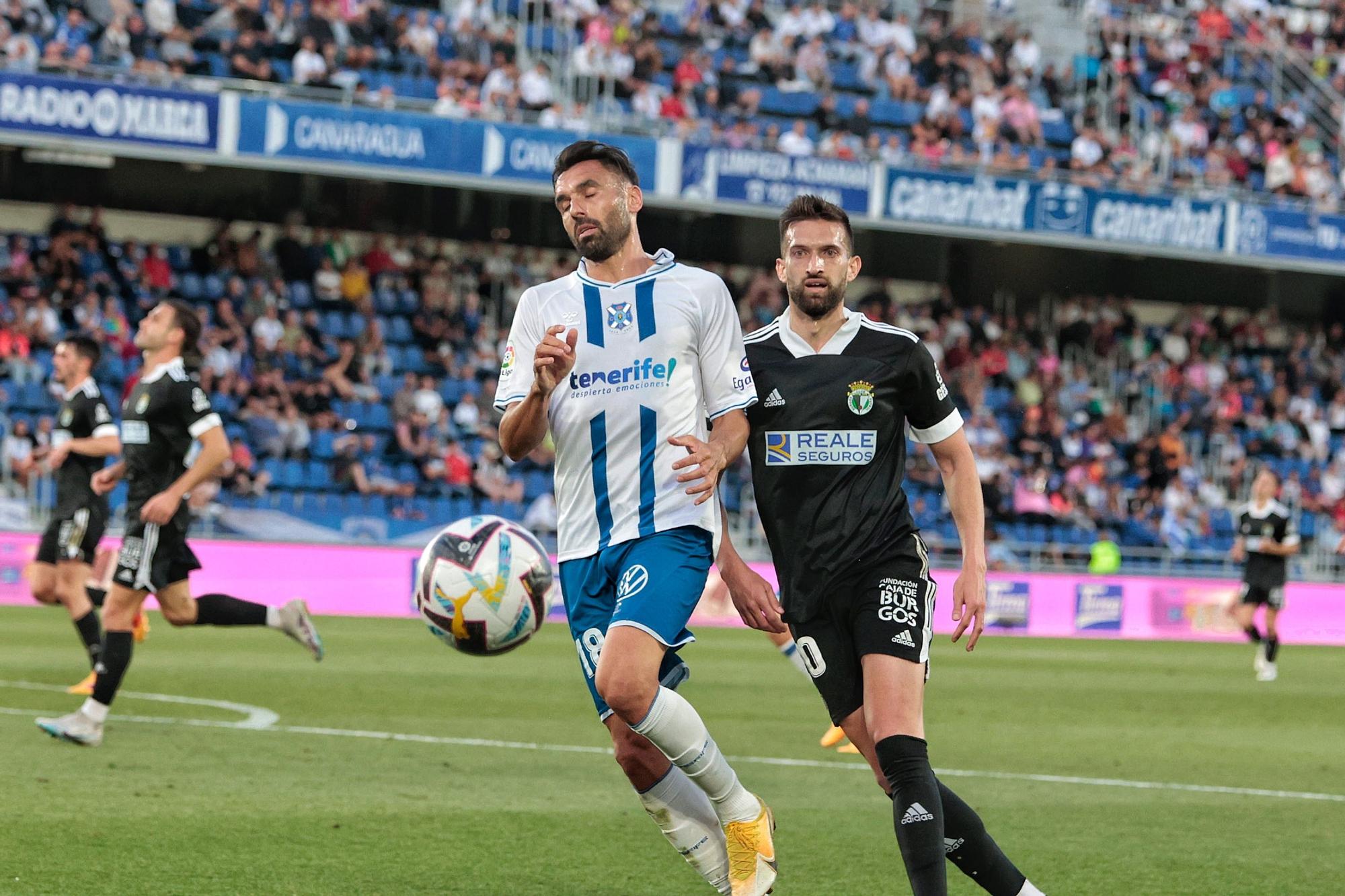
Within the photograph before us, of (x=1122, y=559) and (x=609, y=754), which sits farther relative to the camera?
(x=1122, y=559)

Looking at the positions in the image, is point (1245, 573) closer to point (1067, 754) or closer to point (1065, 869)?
point (1067, 754)

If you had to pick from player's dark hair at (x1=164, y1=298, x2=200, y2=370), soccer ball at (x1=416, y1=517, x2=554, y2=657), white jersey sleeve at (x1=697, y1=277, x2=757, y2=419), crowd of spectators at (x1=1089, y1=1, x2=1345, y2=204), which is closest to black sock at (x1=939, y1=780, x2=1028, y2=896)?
white jersey sleeve at (x1=697, y1=277, x2=757, y2=419)

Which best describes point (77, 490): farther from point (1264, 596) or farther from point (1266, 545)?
point (1264, 596)

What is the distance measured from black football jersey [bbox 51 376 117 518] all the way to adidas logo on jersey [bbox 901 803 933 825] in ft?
24.8

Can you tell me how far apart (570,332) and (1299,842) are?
4477 mm

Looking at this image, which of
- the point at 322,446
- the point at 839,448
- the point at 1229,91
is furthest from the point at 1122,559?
the point at 839,448

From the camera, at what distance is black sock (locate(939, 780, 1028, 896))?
5.30 m

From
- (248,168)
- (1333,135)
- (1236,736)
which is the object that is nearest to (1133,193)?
(1333,135)

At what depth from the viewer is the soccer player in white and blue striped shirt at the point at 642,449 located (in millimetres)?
5535

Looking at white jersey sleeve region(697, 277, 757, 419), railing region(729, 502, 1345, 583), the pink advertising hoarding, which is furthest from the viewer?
railing region(729, 502, 1345, 583)

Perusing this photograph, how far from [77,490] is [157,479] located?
2309 mm

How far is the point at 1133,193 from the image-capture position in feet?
102

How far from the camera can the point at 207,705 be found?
1150 cm

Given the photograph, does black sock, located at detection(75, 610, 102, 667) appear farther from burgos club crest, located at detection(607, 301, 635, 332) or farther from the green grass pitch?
burgos club crest, located at detection(607, 301, 635, 332)
